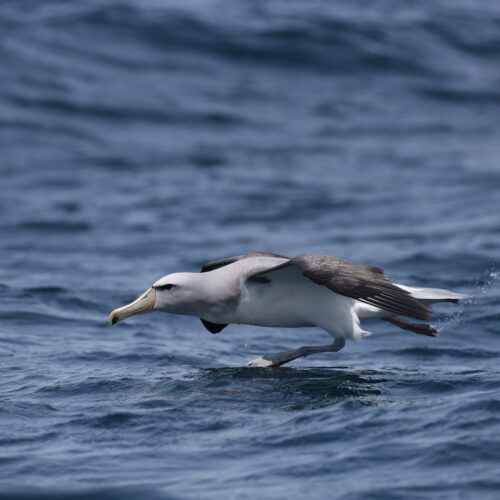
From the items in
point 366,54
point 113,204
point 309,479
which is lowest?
point 309,479

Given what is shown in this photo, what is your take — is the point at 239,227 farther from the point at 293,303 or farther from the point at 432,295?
the point at 432,295

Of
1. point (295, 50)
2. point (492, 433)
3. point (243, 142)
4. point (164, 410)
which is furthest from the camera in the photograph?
point (295, 50)

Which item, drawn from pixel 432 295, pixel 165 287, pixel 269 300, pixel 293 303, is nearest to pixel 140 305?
pixel 165 287

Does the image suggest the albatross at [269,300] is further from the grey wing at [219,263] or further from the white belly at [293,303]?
the grey wing at [219,263]

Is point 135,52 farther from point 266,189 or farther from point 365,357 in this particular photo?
point 365,357

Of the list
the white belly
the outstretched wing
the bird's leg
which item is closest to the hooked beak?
the white belly

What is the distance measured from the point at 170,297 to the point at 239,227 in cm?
898

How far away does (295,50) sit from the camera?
2941 cm

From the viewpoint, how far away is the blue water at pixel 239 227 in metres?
7.10

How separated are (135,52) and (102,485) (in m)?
24.2

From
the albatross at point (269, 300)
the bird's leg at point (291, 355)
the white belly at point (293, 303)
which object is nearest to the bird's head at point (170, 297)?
the albatross at point (269, 300)

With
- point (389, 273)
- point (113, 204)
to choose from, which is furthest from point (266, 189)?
point (389, 273)

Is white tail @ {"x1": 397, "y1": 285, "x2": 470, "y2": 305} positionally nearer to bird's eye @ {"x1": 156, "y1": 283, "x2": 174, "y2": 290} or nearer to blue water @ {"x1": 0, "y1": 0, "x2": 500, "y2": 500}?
blue water @ {"x1": 0, "y1": 0, "x2": 500, "y2": 500}

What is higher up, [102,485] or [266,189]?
[266,189]
